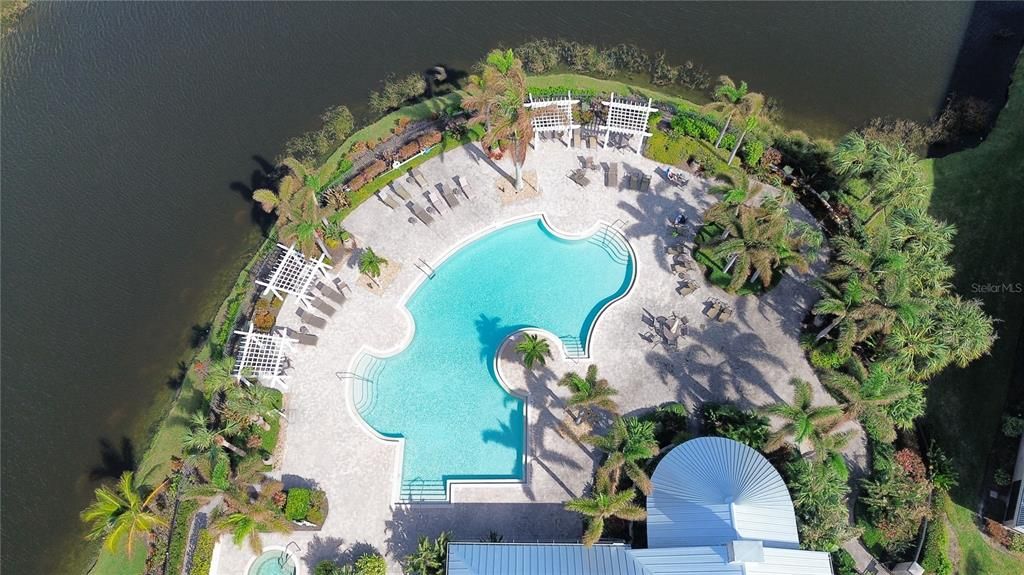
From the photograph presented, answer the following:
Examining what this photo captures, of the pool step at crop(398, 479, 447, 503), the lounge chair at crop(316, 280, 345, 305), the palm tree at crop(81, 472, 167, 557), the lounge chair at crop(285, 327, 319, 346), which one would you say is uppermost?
the lounge chair at crop(316, 280, 345, 305)

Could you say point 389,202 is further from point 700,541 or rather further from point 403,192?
point 700,541

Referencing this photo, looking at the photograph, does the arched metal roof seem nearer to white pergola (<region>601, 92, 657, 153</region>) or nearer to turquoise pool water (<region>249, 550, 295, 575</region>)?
turquoise pool water (<region>249, 550, 295, 575</region>)

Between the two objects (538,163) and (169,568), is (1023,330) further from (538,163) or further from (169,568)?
(169,568)

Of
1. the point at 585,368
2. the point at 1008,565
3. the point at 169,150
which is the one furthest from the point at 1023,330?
the point at 169,150

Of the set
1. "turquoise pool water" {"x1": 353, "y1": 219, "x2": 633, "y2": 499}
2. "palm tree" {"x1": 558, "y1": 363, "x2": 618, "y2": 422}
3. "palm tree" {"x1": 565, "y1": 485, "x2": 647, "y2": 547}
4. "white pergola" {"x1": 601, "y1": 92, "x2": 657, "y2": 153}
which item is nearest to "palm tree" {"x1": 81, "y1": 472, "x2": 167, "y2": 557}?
"turquoise pool water" {"x1": 353, "y1": 219, "x2": 633, "y2": 499}

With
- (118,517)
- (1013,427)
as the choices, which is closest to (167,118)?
(118,517)

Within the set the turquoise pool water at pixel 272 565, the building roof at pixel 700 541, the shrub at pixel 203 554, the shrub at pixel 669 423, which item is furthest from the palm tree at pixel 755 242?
the shrub at pixel 203 554
